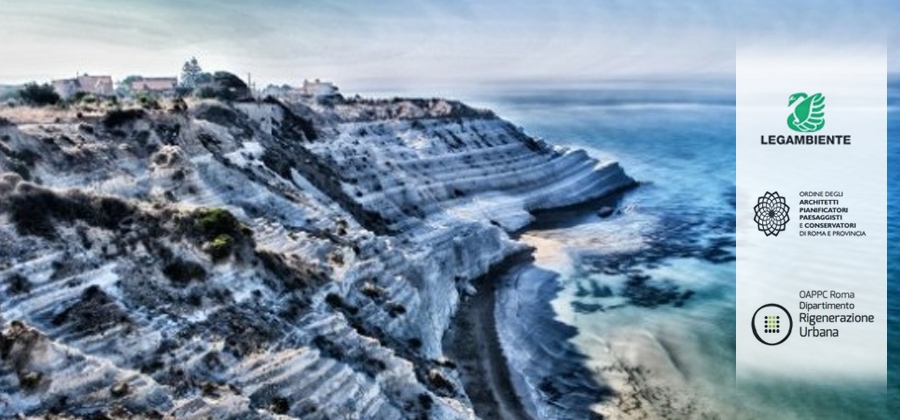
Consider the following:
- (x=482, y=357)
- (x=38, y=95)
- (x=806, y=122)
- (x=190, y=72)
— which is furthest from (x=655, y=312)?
(x=190, y=72)

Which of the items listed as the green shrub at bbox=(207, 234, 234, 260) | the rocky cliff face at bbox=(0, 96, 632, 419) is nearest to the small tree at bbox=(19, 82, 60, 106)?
the rocky cliff face at bbox=(0, 96, 632, 419)

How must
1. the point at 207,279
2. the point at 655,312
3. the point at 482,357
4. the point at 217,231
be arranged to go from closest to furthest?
the point at 207,279 < the point at 217,231 < the point at 482,357 < the point at 655,312

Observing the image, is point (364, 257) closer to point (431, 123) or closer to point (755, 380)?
point (755, 380)

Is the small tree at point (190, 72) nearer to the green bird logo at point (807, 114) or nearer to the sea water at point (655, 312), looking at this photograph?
the sea water at point (655, 312)

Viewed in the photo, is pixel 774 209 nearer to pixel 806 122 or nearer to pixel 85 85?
pixel 806 122

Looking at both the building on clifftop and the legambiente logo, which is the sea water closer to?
the legambiente logo

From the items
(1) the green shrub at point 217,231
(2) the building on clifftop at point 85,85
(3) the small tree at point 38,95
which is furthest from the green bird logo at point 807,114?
(2) the building on clifftop at point 85,85
